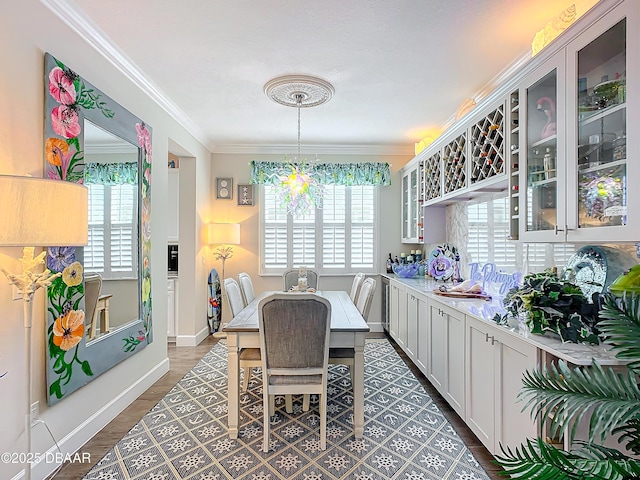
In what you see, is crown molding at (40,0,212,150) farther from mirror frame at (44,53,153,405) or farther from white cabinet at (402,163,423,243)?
white cabinet at (402,163,423,243)

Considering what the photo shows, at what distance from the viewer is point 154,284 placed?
344 cm

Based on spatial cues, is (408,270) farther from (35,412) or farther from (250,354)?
(35,412)

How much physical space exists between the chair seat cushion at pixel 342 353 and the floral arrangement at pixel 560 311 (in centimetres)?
125

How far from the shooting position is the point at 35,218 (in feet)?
4.81

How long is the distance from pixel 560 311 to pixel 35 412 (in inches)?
110

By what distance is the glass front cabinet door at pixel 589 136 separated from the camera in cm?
149

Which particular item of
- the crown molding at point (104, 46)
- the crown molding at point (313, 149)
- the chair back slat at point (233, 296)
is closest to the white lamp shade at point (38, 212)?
the crown molding at point (104, 46)

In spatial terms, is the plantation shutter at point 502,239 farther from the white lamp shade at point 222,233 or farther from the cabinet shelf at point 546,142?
the white lamp shade at point 222,233

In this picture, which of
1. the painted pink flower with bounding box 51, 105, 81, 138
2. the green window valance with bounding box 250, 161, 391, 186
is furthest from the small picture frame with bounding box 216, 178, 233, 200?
the painted pink flower with bounding box 51, 105, 81, 138

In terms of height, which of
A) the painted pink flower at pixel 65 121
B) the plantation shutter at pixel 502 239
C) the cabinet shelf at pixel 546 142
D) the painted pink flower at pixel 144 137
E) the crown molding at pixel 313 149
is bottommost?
the plantation shutter at pixel 502 239

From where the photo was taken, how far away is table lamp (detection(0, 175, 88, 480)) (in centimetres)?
141

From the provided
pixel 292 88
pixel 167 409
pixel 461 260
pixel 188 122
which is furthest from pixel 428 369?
pixel 188 122

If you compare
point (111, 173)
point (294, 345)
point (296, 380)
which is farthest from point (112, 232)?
point (296, 380)

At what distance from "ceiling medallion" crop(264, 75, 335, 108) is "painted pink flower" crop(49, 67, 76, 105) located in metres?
1.52
